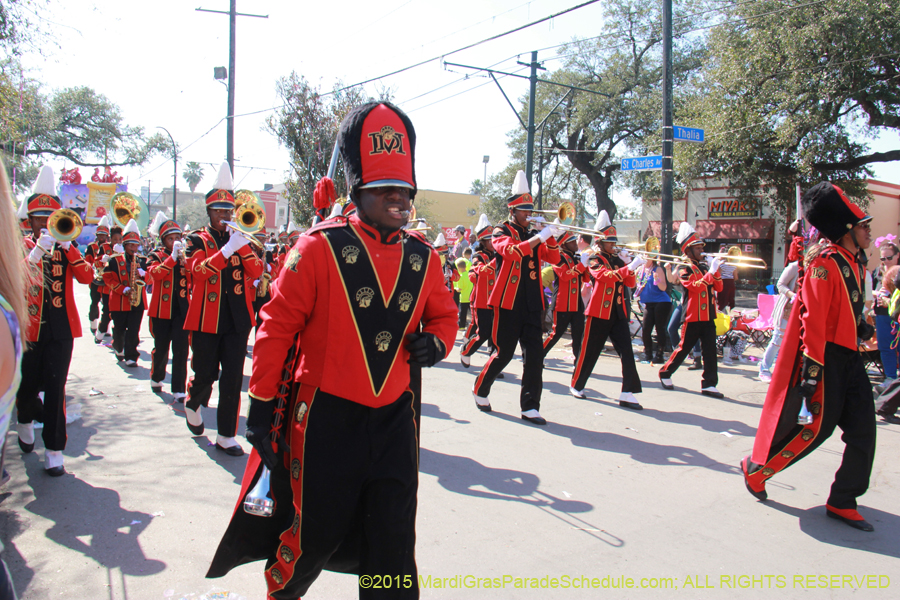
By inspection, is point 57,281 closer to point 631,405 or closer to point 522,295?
point 522,295

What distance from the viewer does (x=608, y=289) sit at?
300 inches

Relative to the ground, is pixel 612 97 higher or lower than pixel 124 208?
higher

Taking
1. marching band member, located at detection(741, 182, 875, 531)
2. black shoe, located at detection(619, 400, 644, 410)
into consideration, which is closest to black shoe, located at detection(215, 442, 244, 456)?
marching band member, located at detection(741, 182, 875, 531)

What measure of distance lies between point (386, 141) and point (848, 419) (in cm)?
369

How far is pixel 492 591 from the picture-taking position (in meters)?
3.27

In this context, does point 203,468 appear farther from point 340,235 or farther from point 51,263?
point 340,235

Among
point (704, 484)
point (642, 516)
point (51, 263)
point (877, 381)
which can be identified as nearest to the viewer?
point (642, 516)

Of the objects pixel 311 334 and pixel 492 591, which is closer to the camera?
pixel 311 334

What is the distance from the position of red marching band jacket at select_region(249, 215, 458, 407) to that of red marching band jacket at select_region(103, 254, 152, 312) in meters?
7.90

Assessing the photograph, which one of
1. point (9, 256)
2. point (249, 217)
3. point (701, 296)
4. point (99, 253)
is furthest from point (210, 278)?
point (99, 253)

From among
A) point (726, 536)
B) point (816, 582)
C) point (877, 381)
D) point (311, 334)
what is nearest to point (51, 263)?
point (311, 334)

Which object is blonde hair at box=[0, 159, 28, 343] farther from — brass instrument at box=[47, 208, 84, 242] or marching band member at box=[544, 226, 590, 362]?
marching band member at box=[544, 226, 590, 362]

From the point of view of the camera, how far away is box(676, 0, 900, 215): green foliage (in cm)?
1808

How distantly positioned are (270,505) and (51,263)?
3.87 meters
